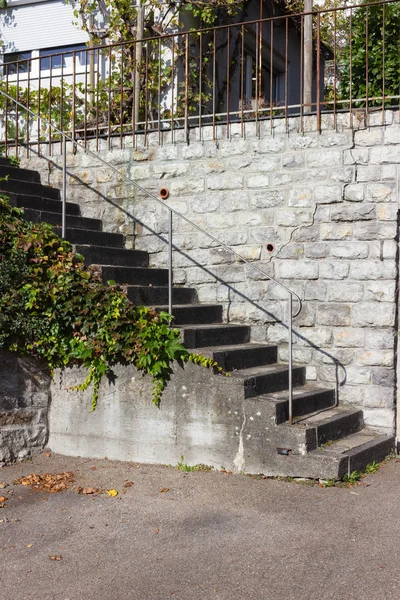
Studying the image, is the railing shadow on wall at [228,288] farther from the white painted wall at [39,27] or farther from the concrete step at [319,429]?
the white painted wall at [39,27]

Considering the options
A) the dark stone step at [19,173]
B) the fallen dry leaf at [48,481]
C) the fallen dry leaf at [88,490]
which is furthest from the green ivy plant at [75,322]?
the dark stone step at [19,173]

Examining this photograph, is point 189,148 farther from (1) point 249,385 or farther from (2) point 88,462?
(2) point 88,462

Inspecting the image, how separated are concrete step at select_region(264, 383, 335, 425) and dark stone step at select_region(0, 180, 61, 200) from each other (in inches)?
144

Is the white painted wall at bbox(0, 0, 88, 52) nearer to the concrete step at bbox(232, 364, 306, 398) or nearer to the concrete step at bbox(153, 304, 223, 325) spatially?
the concrete step at bbox(153, 304, 223, 325)

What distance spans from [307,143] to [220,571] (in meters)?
4.54

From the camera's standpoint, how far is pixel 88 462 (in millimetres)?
6449

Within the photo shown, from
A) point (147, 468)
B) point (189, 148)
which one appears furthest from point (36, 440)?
point (189, 148)

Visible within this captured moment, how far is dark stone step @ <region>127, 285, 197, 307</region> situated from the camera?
277 inches

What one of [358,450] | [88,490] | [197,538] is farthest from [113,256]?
[197,538]

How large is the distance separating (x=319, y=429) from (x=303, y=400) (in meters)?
0.47

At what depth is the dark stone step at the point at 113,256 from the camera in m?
7.27

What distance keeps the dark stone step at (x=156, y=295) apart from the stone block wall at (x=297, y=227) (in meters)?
0.15

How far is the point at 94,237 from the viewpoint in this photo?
7.86 meters

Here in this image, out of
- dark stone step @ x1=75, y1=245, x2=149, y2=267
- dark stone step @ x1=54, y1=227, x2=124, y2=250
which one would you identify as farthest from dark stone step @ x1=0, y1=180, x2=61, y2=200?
dark stone step @ x1=75, y1=245, x2=149, y2=267
